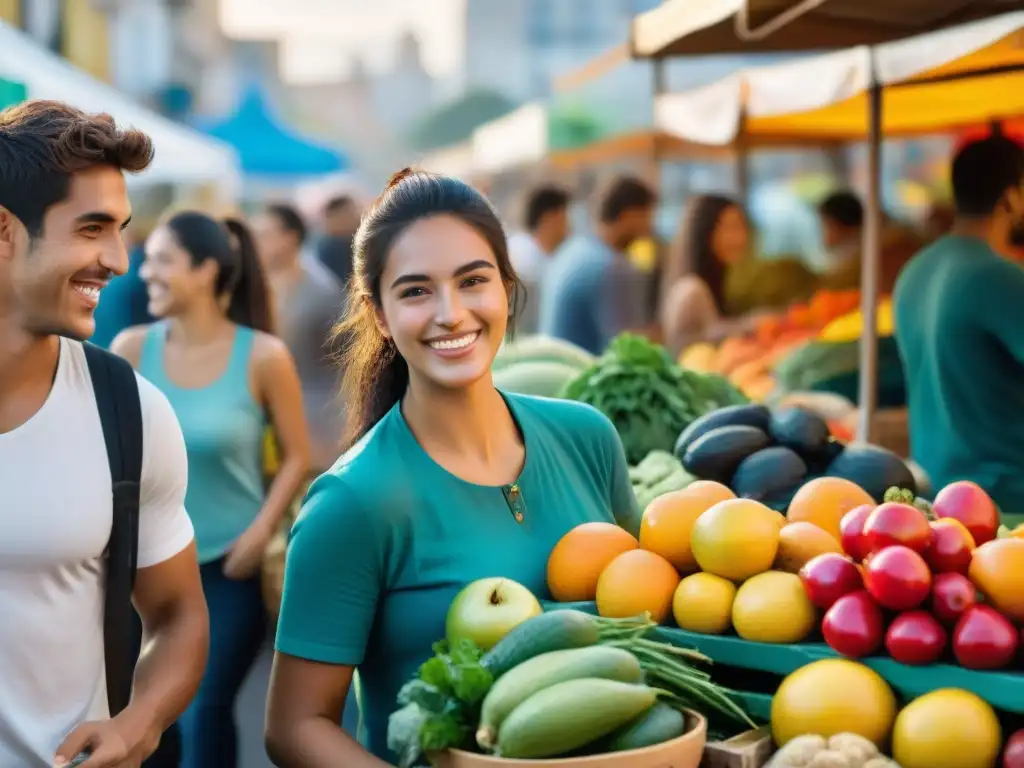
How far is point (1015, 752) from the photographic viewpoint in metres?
2.17

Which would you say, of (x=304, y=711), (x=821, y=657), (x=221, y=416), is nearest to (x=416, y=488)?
(x=304, y=711)

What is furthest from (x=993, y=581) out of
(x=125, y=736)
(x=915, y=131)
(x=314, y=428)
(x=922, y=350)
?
(x=915, y=131)

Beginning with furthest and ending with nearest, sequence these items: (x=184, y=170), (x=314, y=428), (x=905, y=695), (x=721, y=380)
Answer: (x=184, y=170)
(x=314, y=428)
(x=721, y=380)
(x=905, y=695)

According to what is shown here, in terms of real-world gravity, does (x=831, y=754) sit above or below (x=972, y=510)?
below

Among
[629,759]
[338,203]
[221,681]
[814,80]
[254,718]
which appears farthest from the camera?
[338,203]

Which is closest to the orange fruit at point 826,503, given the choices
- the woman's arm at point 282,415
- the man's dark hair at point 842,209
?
the woman's arm at point 282,415

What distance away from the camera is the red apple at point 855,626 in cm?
233

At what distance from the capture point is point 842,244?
10.3m

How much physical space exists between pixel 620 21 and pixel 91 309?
8718 centimetres

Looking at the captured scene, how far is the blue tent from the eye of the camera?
20.6 meters

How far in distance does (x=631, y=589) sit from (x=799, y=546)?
34 cm

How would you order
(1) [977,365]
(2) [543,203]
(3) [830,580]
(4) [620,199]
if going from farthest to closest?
(2) [543,203] < (4) [620,199] < (1) [977,365] < (3) [830,580]

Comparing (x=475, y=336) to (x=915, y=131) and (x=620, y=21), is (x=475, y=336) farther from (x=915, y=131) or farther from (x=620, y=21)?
(x=620, y=21)

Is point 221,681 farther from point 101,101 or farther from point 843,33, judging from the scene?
point 101,101
